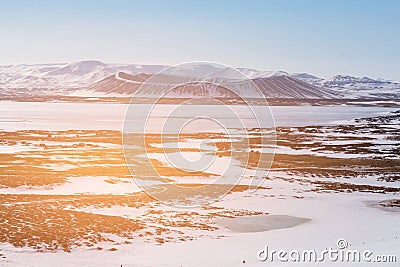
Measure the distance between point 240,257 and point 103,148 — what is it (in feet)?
101

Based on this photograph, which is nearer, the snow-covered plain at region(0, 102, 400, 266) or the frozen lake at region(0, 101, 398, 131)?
the snow-covered plain at region(0, 102, 400, 266)

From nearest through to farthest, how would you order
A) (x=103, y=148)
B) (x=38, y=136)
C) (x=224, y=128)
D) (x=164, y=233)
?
1. (x=164, y=233)
2. (x=103, y=148)
3. (x=38, y=136)
4. (x=224, y=128)

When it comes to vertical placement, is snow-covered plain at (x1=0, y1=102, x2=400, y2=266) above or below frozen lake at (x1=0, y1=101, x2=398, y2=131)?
below

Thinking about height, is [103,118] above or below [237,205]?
above

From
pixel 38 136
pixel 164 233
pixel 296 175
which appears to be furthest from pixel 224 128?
pixel 164 233

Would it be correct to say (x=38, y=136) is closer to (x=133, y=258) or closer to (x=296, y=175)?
(x=296, y=175)

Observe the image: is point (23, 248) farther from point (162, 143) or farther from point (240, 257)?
Result: point (162, 143)

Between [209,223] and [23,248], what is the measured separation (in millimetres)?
7927

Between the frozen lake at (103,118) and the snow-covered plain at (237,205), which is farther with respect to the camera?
the frozen lake at (103,118)

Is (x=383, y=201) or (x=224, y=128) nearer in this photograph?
(x=383, y=201)

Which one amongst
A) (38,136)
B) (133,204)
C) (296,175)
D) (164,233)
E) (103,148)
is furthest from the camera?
(38,136)

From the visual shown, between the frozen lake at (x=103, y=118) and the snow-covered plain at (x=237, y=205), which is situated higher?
the frozen lake at (x=103, y=118)

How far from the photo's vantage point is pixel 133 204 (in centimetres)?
2567

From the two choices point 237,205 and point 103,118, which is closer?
point 237,205
